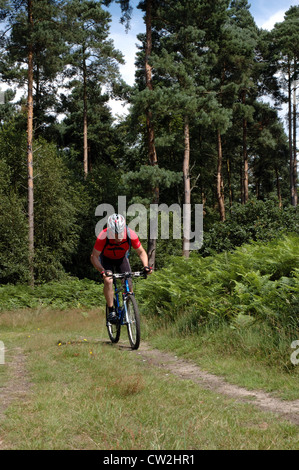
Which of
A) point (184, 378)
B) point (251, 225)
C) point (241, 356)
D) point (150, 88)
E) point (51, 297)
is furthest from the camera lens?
point (150, 88)

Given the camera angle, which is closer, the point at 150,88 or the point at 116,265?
the point at 116,265

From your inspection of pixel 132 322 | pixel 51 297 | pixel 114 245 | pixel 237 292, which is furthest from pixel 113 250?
pixel 51 297

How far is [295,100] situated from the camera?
36.5m

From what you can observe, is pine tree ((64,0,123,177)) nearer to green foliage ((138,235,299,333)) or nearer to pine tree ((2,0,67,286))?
pine tree ((2,0,67,286))

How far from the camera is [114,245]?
7.72 meters

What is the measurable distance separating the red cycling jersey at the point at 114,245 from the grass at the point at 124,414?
6.37 feet

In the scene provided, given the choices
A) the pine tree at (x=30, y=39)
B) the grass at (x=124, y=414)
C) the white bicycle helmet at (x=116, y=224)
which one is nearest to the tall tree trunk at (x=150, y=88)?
the pine tree at (x=30, y=39)

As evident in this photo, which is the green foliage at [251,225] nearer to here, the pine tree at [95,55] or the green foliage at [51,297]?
the green foliage at [51,297]

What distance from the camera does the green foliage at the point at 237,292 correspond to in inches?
275

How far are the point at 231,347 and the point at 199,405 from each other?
2.59 m

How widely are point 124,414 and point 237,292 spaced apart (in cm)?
457

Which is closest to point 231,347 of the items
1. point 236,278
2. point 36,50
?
point 236,278

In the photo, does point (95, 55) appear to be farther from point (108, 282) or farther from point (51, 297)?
point (108, 282)

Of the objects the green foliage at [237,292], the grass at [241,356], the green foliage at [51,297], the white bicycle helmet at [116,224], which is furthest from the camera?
the green foliage at [51,297]
